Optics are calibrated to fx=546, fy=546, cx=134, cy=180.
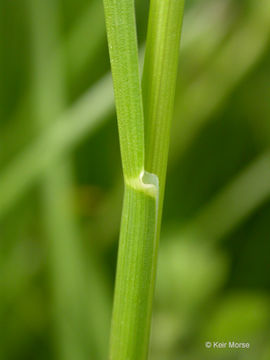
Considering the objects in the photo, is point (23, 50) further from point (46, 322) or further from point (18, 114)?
point (46, 322)

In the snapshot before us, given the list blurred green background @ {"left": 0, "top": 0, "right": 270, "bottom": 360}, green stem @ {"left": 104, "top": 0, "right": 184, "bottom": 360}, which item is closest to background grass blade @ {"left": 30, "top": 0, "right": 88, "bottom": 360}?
blurred green background @ {"left": 0, "top": 0, "right": 270, "bottom": 360}

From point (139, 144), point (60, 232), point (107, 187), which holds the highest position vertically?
point (107, 187)

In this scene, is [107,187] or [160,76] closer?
[160,76]

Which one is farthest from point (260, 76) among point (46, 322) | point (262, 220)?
point (46, 322)

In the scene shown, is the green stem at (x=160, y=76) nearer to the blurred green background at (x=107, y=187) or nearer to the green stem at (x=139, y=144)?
the green stem at (x=139, y=144)

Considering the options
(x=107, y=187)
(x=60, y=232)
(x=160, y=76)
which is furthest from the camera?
(x=107, y=187)

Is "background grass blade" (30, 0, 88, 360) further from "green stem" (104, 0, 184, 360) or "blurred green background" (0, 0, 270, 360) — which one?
"green stem" (104, 0, 184, 360)

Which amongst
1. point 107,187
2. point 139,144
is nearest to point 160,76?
point 139,144

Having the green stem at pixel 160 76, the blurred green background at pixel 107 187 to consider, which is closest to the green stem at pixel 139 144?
the green stem at pixel 160 76

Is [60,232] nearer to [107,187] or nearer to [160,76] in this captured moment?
[107,187]
